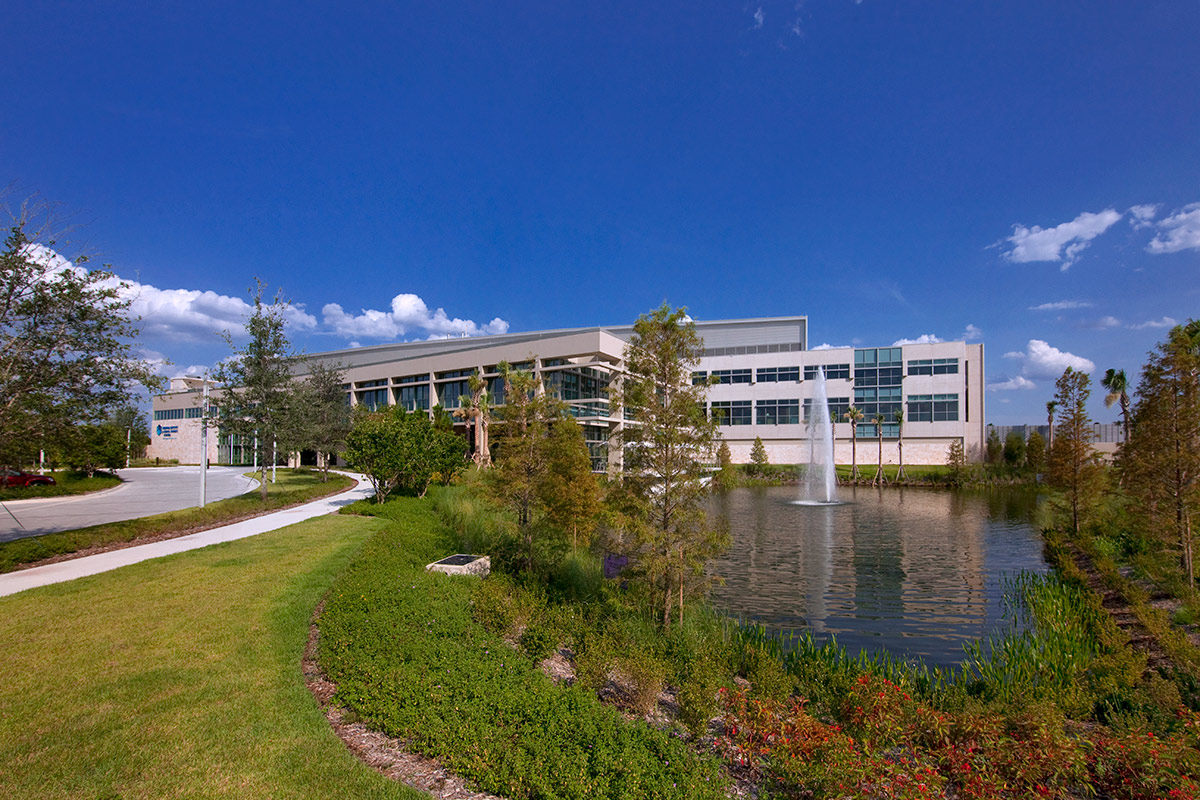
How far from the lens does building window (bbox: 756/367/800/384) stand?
6375 cm

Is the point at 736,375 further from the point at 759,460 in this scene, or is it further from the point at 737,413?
the point at 759,460

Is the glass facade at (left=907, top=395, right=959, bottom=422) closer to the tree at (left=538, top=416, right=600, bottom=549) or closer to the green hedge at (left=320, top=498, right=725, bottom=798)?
the tree at (left=538, top=416, right=600, bottom=549)

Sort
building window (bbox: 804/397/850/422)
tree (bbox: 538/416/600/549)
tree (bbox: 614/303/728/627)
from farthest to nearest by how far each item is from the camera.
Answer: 1. building window (bbox: 804/397/850/422)
2. tree (bbox: 538/416/600/549)
3. tree (bbox: 614/303/728/627)

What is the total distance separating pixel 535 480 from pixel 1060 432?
21.5 m

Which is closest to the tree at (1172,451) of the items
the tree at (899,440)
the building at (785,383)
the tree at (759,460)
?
the building at (785,383)

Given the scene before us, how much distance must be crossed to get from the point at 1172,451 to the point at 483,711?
18.3 meters

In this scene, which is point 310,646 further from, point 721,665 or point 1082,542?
point 1082,542

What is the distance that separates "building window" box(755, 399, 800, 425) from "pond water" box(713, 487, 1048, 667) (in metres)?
30.5

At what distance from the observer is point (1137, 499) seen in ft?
50.0

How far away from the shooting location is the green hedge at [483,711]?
5.00 metres

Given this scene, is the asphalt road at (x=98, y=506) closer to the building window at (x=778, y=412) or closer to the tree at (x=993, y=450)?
the building window at (x=778, y=412)

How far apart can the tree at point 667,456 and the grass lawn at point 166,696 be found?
565 centimetres

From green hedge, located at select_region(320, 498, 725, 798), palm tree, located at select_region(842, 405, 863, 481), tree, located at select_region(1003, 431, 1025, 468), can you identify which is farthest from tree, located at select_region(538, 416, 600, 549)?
tree, located at select_region(1003, 431, 1025, 468)

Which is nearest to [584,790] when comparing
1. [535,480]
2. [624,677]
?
[624,677]
